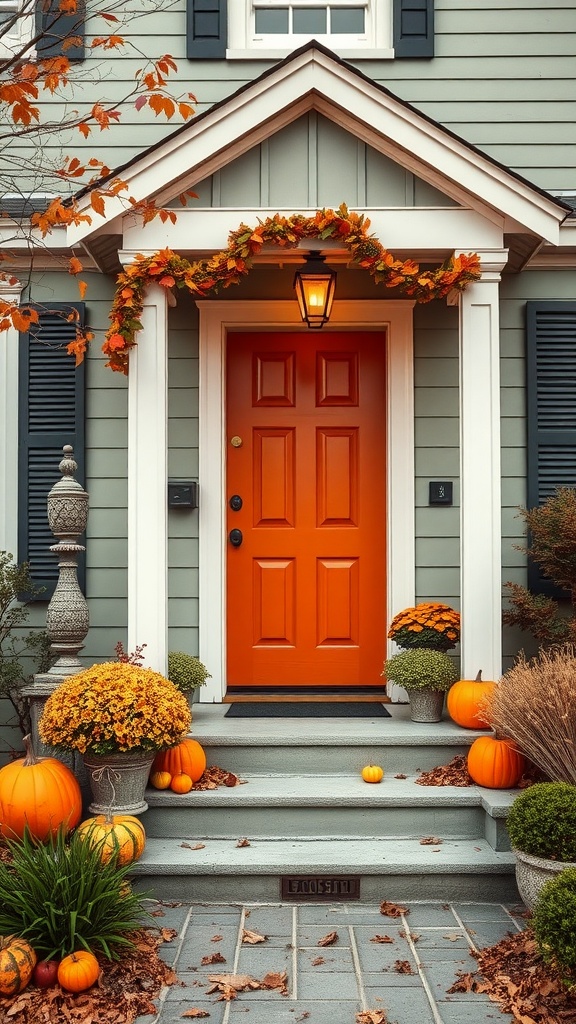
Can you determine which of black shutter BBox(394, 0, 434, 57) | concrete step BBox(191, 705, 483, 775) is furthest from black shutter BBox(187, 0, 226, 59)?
concrete step BBox(191, 705, 483, 775)

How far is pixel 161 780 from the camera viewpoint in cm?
399

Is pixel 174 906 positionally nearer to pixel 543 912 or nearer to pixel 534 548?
pixel 543 912

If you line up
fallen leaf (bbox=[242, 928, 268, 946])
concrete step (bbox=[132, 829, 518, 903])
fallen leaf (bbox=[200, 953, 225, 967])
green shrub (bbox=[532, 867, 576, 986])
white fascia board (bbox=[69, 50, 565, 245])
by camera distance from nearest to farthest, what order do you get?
green shrub (bbox=[532, 867, 576, 986])
fallen leaf (bbox=[200, 953, 225, 967])
fallen leaf (bbox=[242, 928, 268, 946])
concrete step (bbox=[132, 829, 518, 903])
white fascia board (bbox=[69, 50, 565, 245])

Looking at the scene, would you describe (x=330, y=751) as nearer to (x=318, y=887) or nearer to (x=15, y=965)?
(x=318, y=887)

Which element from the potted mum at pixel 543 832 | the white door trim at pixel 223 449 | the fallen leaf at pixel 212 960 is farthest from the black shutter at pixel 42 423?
the potted mum at pixel 543 832

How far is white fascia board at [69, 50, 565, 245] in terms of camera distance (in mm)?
4164

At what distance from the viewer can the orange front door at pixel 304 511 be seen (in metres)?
5.33

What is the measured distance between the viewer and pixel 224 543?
524 centimetres

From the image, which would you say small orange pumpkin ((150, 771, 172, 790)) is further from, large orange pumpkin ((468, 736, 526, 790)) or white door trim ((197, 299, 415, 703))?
large orange pumpkin ((468, 736, 526, 790))

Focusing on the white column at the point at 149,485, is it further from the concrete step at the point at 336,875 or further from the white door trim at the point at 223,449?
the concrete step at the point at 336,875

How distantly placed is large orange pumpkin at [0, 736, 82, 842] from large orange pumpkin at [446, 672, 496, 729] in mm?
1844

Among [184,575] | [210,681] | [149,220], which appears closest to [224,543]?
[184,575]

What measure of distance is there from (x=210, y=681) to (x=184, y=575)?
2.11ft

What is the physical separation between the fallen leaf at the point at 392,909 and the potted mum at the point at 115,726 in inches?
42.8
